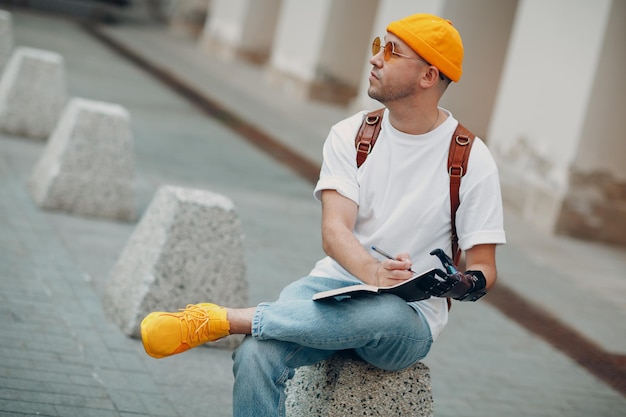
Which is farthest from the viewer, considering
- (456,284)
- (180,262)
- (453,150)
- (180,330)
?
(180,262)

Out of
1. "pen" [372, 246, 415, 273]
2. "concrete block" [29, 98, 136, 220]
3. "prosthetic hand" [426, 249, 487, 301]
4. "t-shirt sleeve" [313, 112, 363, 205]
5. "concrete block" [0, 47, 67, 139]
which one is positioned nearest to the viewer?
"prosthetic hand" [426, 249, 487, 301]

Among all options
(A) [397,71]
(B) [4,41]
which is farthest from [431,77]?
(B) [4,41]

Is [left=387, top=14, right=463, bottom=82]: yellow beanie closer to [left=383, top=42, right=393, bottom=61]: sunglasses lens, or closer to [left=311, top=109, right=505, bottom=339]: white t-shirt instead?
[left=383, top=42, right=393, bottom=61]: sunglasses lens

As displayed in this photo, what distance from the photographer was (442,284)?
345 centimetres

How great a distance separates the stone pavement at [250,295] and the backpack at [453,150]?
144 centimetres

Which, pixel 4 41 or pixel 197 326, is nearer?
pixel 197 326

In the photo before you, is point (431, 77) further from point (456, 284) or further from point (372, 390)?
point (372, 390)

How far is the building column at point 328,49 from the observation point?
59.6 ft

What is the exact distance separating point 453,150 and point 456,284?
0.58 m

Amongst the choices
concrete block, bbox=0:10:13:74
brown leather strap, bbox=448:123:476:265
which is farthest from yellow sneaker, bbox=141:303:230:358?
concrete block, bbox=0:10:13:74

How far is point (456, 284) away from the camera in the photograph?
11.3 feet

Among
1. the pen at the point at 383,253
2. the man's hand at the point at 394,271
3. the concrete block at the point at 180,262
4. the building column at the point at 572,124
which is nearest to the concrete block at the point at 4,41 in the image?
the building column at the point at 572,124

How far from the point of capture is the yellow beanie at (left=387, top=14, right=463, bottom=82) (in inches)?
148

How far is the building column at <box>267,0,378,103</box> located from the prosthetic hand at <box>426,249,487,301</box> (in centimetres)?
1472
